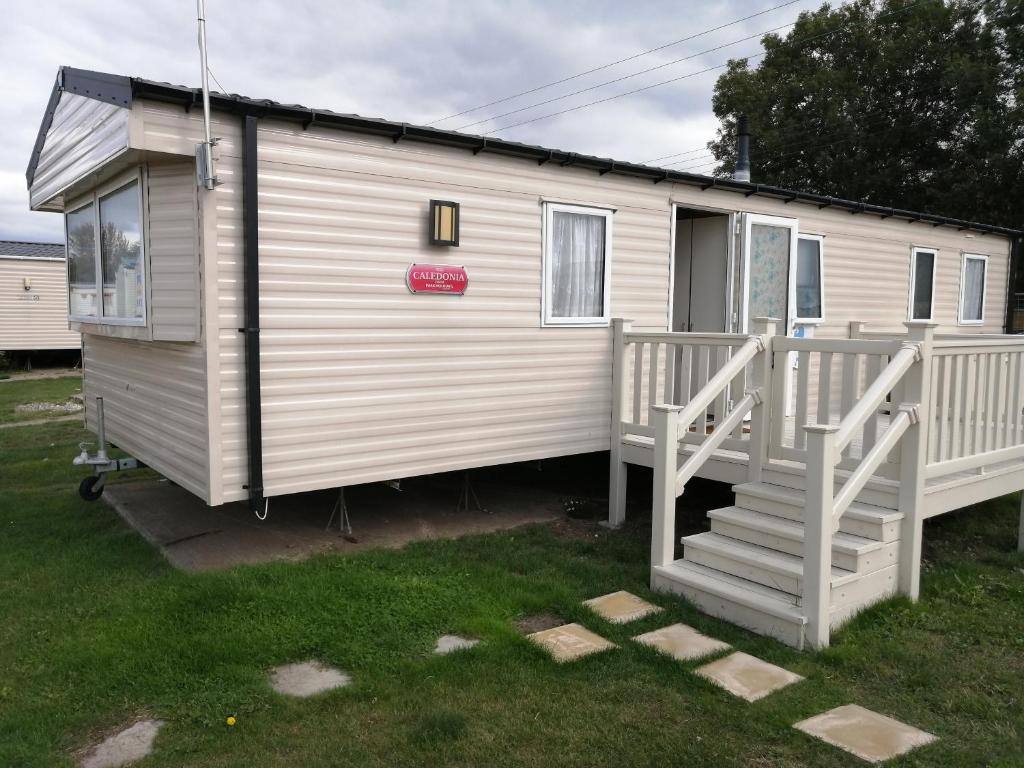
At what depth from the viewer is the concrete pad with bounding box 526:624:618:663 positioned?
3.81 meters

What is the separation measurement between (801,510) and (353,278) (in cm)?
320

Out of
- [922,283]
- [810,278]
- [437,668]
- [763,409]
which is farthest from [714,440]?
[922,283]

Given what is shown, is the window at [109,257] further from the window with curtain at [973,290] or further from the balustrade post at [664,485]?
the window with curtain at [973,290]

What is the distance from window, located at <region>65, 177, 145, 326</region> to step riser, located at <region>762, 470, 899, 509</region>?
431 centimetres

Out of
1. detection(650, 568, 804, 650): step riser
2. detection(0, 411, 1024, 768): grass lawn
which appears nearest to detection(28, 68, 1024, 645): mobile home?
detection(650, 568, 804, 650): step riser

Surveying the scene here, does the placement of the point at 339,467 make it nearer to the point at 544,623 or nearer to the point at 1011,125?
the point at 544,623

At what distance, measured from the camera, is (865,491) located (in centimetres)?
471

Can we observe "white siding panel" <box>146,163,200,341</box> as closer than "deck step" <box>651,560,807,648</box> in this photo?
No

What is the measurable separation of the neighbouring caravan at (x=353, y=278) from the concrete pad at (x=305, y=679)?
1.46m

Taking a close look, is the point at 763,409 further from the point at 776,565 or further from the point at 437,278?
the point at 437,278

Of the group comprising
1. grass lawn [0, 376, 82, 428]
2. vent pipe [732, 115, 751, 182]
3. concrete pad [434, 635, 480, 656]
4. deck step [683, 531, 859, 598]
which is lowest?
grass lawn [0, 376, 82, 428]

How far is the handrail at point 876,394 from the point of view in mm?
4016

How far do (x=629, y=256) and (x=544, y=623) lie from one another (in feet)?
11.7

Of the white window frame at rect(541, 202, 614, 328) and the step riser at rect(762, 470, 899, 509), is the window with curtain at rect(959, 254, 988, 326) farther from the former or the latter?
the step riser at rect(762, 470, 899, 509)
